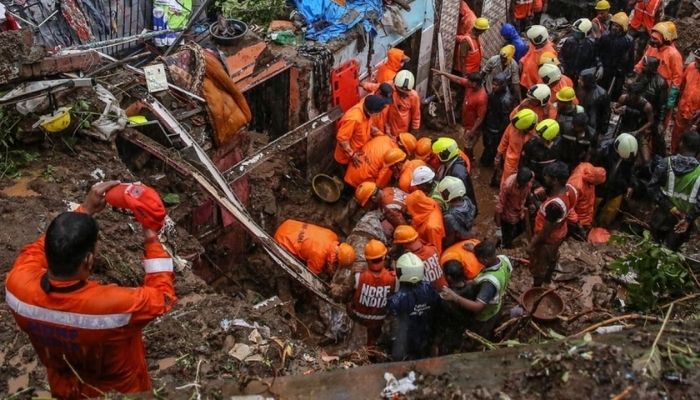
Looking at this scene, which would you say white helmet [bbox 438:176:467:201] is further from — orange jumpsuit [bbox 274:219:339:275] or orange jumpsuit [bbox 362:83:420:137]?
orange jumpsuit [bbox 362:83:420:137]

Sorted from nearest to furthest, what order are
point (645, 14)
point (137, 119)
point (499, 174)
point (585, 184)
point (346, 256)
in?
point (137, 119) → point (346, 256) → point (585, 184) → point (499, 174) → point (645, 14)

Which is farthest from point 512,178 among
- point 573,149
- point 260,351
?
point 260,351

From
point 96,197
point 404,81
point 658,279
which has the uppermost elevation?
point 96,197

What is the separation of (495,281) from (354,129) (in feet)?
11.6

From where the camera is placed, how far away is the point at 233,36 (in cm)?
818

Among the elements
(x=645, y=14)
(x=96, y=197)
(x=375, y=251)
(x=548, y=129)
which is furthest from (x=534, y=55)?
(x=96, y=197)

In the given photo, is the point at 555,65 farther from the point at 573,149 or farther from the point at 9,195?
the point at 9,195

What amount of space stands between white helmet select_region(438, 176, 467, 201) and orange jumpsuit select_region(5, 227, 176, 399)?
410 centimetres

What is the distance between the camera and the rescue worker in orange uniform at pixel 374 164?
27.6 ft

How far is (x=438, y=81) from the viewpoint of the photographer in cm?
1188

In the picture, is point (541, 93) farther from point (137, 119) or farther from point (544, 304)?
point (137, 119)

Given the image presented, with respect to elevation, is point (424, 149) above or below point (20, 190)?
below

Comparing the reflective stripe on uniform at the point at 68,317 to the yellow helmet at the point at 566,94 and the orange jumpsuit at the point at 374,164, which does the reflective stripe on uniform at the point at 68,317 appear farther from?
the yellow helmet at the point at 566,94

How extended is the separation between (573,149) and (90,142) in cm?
539
